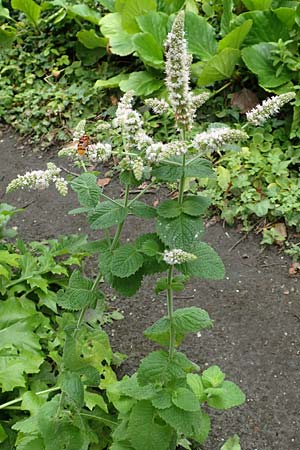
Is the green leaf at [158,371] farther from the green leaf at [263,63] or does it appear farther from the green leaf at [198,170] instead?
the green leaf at [263,63]

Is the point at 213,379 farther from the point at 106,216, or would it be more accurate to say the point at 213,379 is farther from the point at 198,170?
the point at 198,170

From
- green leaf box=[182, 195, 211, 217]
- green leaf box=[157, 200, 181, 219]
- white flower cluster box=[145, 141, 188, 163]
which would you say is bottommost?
green leaf box=[182, 195, 211, 217]

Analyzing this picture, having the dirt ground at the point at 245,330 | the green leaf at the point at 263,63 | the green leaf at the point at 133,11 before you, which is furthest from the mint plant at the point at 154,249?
the green leaf at the point at 133,11

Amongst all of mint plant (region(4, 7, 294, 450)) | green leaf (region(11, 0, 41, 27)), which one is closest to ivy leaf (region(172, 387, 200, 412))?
mint plant (region(4, 7, 294, 450))

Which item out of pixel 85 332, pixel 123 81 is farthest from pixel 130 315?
pixel 123 81

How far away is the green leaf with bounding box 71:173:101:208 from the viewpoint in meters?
1.78

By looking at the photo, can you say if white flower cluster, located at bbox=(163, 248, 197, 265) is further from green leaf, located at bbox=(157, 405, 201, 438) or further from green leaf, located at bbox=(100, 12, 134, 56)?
green leaf, located at bbox=(100, 12, 134, 56)

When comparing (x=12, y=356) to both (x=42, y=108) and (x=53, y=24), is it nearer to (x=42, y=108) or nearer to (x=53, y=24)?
(x=42, y=108)

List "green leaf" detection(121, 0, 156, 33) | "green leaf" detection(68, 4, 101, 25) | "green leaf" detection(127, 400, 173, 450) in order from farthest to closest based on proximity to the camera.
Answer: "green leaf" detection(68, 4, 101, 25) < "green leaf" detection(121, 0, 156, 33) < "green leaf" detection(127, 400, 173, 450)

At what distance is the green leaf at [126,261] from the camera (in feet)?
5.80

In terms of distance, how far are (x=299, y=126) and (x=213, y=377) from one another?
7.88 feet

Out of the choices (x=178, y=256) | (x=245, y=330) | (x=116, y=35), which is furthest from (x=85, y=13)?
(x=178, y=256)

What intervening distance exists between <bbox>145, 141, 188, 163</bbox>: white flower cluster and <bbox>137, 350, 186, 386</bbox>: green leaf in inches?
29.3

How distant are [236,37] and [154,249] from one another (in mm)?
3064
